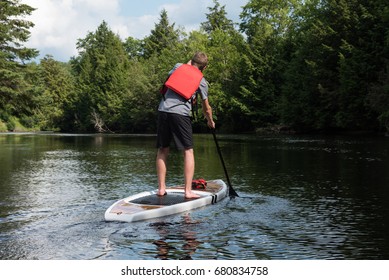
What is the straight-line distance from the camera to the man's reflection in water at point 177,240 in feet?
18.7

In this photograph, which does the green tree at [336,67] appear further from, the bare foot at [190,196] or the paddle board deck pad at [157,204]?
the bare foot at [190,196]

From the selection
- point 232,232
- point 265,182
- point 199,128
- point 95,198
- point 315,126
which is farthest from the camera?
point 199,128

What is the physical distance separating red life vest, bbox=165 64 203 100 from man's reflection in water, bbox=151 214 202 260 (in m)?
2.14

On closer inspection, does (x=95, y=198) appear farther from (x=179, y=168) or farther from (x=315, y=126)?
(x=315, y=126)

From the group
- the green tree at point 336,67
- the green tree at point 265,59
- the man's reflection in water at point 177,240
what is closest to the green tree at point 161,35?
the green tree at point 265,59

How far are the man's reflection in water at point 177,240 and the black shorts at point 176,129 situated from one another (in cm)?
145

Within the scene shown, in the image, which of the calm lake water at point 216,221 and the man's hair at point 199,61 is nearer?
the calm lake water at point 216,221

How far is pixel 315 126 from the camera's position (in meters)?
51.8

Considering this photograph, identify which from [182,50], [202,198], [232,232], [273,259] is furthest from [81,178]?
[182,50]

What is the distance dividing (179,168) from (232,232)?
10.0 m

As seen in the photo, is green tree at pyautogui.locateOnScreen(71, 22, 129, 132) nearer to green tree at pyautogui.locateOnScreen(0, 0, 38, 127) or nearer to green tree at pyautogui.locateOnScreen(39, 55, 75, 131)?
green tree at pyautogui.locateOnScreen(39, 55, 75, 131)

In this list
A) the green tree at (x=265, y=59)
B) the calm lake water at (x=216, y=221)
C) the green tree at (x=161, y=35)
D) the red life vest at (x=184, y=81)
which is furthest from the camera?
the green tree at (x=161, y=35)

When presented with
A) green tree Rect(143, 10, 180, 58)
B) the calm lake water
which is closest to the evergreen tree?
green tree Rect(143, 10, 180, 58)

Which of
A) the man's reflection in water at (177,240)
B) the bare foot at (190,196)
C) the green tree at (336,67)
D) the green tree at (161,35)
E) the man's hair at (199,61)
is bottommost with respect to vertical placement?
the man's reflection in water at (177,240)
